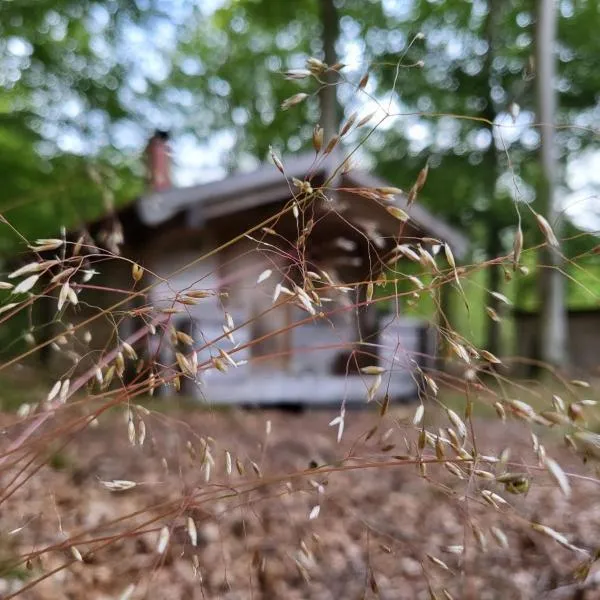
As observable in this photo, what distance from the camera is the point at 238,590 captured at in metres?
2.45

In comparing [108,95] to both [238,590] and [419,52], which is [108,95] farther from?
[238,590]

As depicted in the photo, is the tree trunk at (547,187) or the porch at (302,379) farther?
the tree trunk at (547,187)

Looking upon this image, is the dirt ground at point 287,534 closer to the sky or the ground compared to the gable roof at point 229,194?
closer to the ground

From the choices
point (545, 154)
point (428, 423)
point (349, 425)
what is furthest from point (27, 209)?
point (428, 423)

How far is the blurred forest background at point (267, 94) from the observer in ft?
29.7

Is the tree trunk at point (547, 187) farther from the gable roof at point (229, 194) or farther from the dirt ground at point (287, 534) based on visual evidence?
the dirt ground at point (287, 534)

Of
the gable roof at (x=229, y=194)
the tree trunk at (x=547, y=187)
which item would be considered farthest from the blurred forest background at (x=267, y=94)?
the gable roof at (x=229, y=194)

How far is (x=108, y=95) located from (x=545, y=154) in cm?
712

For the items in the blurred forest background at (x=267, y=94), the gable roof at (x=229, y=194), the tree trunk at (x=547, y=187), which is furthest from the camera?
the blurred forest background at (x=267, y=94)

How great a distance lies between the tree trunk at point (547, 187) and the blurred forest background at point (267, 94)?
0.30m

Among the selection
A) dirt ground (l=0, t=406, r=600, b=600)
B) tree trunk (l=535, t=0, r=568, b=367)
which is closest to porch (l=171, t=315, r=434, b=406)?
tree trunk (l=535, t=0, r=568, b=367)

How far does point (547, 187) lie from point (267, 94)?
1025 cm

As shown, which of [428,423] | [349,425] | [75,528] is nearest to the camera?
[428,423]

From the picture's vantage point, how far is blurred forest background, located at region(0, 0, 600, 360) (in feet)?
29.7
